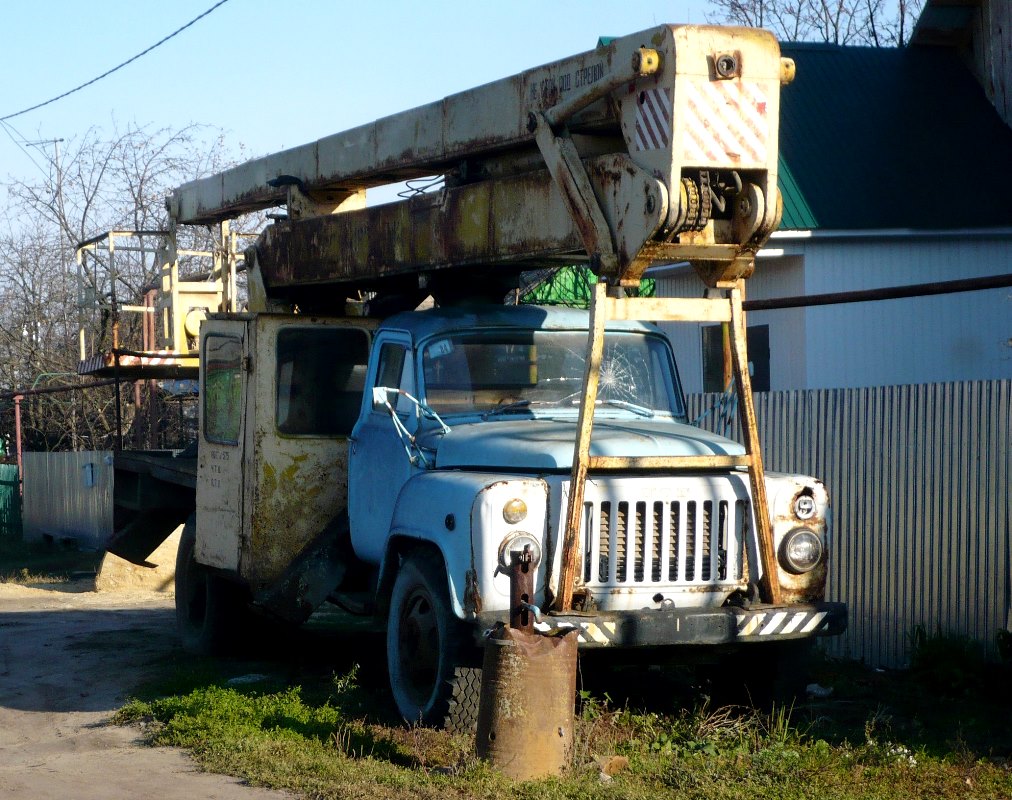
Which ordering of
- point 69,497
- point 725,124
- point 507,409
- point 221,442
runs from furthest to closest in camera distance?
point 69,497 < point 221,442 < point 507,409 < point 725,124

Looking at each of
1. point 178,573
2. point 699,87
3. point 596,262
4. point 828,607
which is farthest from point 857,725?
point 178,573

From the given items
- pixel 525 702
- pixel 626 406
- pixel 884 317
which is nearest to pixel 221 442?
pixel 626 406

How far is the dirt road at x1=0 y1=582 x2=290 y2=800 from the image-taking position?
6012 millimetres

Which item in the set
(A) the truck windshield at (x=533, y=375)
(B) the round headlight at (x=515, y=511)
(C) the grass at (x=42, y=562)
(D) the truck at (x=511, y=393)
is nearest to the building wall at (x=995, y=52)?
→ (D) the truck at (x=511, y=393)

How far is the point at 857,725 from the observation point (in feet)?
23.2

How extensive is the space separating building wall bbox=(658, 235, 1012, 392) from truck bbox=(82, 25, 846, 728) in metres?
6.53

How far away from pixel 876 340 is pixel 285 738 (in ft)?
32.5

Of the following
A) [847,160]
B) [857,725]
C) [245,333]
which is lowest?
[857,725]

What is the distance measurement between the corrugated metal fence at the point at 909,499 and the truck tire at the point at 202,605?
12.3 feet

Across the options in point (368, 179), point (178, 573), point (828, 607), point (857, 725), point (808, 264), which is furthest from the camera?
point (808, 264)

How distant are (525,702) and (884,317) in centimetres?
1028

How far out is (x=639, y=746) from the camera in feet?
20.7

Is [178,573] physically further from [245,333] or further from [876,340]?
[876,340]

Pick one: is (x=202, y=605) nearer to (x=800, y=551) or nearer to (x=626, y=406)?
(x=626, y=406)
